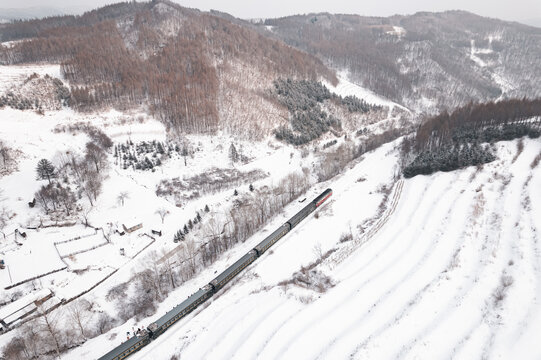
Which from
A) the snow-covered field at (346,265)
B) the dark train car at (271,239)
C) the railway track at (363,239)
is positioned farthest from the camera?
the dark train car at (271,239)

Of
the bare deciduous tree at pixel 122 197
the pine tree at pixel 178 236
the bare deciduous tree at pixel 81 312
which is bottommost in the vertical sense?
the bare deciduous tree at pixel 81 312

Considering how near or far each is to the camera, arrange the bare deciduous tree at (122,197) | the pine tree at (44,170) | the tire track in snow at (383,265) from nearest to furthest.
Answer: the tire track in snow at (383,265), the pine tree at (44,170), the bare deciduous tree at (122,197)

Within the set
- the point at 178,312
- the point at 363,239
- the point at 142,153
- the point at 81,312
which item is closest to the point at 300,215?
the point at 363,239

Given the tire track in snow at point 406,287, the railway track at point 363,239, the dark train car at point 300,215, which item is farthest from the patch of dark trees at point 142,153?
the tire track in snow at point 406,287

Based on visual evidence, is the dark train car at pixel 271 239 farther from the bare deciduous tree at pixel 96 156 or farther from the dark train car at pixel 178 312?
the bare deciduous tree at pixel 96 156

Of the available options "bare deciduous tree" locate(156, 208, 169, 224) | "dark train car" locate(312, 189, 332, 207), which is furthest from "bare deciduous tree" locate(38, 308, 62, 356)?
"dark train car" locate(312, 189, 332, 207)

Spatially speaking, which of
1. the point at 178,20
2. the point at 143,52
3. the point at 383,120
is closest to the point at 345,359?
the point at 383,120

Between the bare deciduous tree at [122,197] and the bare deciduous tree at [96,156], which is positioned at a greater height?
the bare deciduous tree at [96,156]
